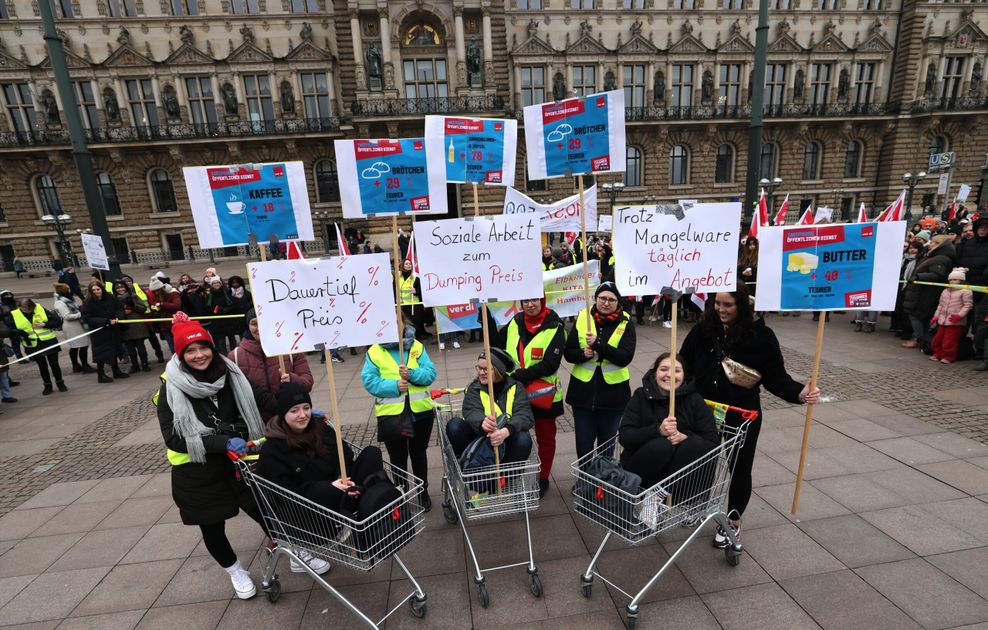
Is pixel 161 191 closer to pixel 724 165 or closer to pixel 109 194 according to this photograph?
pixel 109 194

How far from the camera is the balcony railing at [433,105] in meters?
29.0

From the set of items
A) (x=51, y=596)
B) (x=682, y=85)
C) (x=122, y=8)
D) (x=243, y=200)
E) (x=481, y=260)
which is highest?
(x=122, y=8)

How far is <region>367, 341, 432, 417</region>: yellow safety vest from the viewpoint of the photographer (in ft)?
12.7

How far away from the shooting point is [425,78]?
30844mm

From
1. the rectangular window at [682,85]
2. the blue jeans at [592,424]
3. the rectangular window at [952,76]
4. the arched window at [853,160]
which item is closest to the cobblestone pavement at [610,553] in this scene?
the blue jeans at [592,424]

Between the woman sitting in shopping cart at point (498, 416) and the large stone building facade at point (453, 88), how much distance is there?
2581 cm

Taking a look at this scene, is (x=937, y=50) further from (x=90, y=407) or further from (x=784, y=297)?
(x=90, y=407)

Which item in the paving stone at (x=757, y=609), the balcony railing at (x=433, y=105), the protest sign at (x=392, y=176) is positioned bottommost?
the paving stone at (x=757, y=609)

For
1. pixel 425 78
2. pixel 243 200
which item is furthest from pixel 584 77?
pixel 243 200

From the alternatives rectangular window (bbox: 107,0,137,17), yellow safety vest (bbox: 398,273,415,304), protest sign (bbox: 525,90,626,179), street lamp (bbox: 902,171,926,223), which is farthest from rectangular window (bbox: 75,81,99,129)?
street lamp (bbox: 902,171,926,223)

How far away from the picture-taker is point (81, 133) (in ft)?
32.2

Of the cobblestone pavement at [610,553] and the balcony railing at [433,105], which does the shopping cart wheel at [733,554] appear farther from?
the balcony railing at [433,105]

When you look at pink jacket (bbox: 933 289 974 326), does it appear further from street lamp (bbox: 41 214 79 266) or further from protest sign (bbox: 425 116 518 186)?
street lamp (bbox: 41 214 79 266)

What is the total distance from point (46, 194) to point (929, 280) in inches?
1751
